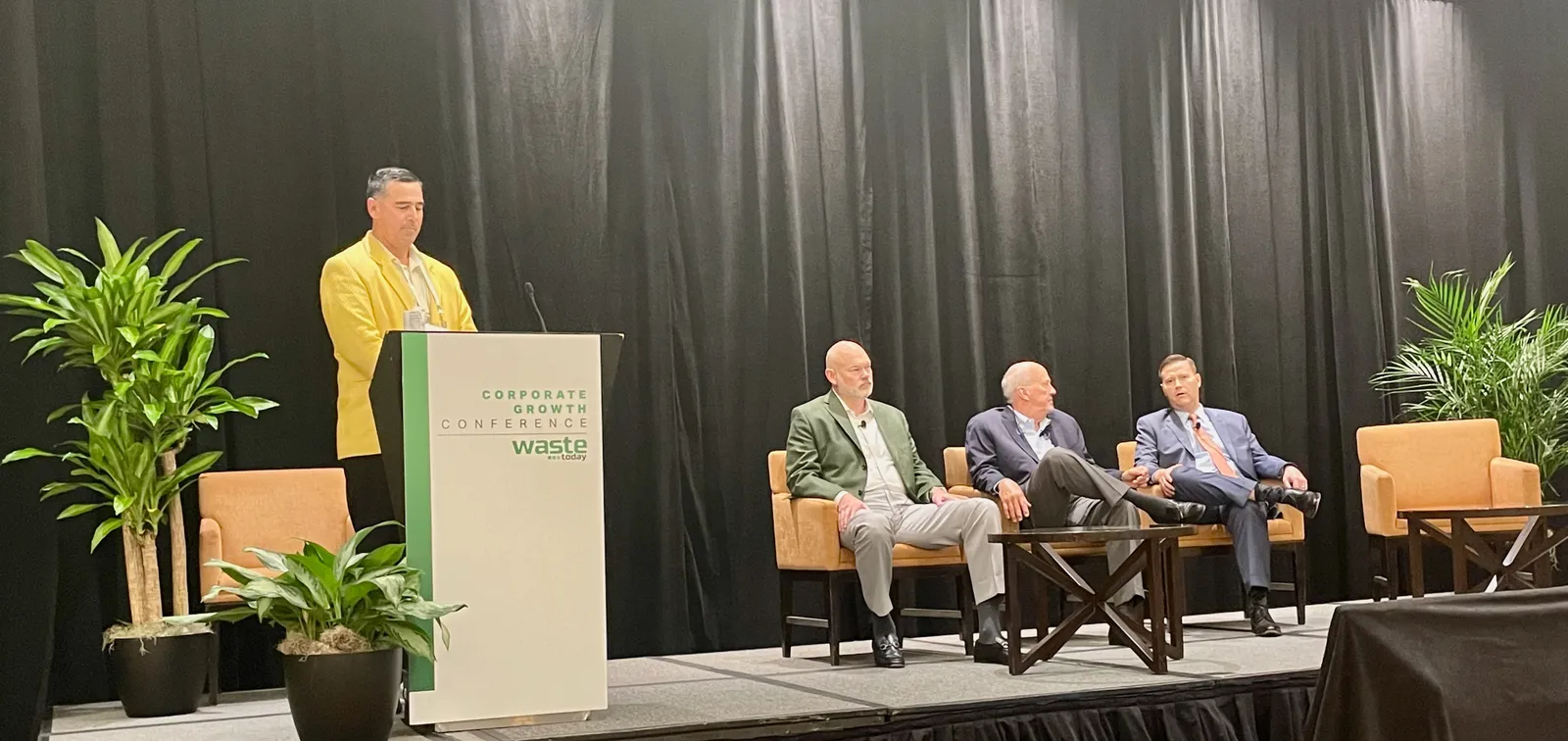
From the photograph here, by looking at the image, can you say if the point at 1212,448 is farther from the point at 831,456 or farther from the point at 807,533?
the point at 807,533

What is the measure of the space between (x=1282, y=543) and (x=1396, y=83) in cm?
303

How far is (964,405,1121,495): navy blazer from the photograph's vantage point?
5.31 m

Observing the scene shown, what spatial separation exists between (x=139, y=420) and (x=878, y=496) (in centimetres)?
241

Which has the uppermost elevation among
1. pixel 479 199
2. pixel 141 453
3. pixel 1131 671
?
pixel 479 199

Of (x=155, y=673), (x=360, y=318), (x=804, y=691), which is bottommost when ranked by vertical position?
(x=804, y=691)

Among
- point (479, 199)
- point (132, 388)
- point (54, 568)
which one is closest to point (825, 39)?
point (479, 199)

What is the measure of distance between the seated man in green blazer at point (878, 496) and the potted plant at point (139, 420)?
1.84 m

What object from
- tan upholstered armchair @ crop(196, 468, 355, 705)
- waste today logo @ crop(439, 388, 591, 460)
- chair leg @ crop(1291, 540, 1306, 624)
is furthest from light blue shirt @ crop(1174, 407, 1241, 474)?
tan upholstered armchair @ crop(196, 468, 355, 705)

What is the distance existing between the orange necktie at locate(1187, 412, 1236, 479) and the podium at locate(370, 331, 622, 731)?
9.70 ft

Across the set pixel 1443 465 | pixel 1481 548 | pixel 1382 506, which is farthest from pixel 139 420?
pixel 1443 465

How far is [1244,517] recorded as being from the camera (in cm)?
539

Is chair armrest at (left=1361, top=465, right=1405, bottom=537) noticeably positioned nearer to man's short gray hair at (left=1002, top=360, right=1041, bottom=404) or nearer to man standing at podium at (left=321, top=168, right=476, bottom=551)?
man's short gray hair at (left=1002, top=360, right=1041, bottom=404)

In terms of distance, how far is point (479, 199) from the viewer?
5.56 m

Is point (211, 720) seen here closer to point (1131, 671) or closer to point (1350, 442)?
point (1131, 671)
